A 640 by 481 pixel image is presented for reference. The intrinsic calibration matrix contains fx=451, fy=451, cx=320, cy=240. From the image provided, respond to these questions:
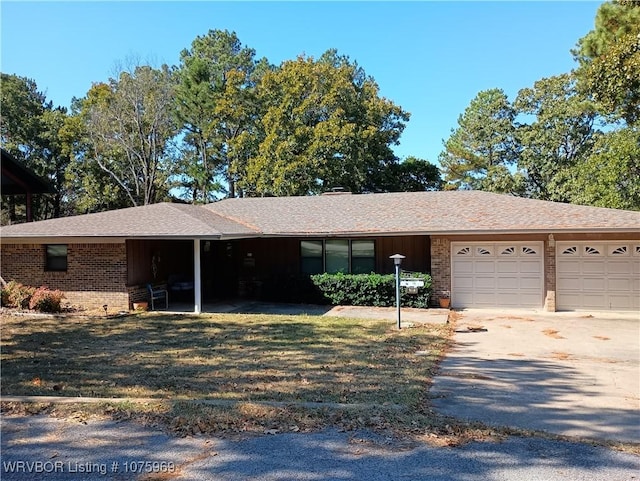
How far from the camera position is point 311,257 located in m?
15.2

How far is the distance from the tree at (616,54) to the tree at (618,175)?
5.55 metres

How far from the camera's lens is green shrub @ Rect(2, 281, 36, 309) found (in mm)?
12156

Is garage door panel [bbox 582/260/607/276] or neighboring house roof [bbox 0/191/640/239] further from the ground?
neighboring house roof [bbox 0/191/640/239]

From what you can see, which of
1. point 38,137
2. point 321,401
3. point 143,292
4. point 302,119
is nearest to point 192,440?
point 321,401

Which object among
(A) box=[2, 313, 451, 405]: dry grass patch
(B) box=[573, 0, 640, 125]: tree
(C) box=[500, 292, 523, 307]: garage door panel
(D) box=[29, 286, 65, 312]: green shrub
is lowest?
(A) box=[2, 313, 451, 405]: dry grass patch

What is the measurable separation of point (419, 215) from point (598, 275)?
5.28m

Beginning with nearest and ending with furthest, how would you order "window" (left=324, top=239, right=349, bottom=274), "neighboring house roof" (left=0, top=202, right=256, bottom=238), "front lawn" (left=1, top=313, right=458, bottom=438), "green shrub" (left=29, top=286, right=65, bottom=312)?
1. "front lawn" (left=1, top=313, right=458, bottom=438)
2. "green shrub" (left=29, top=286, right=65, bottom=312)
3. "neighboring house roof" (left=0, top=202, right=256, bottom=238)
4. "window" (left=324, top=239, right=349, bottom=274)

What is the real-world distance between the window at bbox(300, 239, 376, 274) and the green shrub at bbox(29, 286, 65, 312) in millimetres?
7254

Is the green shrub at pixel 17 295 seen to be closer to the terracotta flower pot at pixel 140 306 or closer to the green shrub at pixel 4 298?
the green shrub at pixel 4 298

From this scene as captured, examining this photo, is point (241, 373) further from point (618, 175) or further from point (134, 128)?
point (134, 128)

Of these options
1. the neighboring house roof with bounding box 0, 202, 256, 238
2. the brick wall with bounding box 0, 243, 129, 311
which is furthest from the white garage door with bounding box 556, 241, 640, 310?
the brick wall with bounding box 0, 243, 129, 311

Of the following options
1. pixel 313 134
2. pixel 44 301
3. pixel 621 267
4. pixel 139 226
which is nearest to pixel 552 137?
pixel 313 134

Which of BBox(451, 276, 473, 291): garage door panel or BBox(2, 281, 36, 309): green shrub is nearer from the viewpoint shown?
BBox(2, 281, 36, 309): green shrub

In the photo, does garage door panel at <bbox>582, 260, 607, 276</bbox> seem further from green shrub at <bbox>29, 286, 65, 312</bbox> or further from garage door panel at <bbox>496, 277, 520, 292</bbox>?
green shrub at <bbox>29, 286, 65, 312</bbox>
